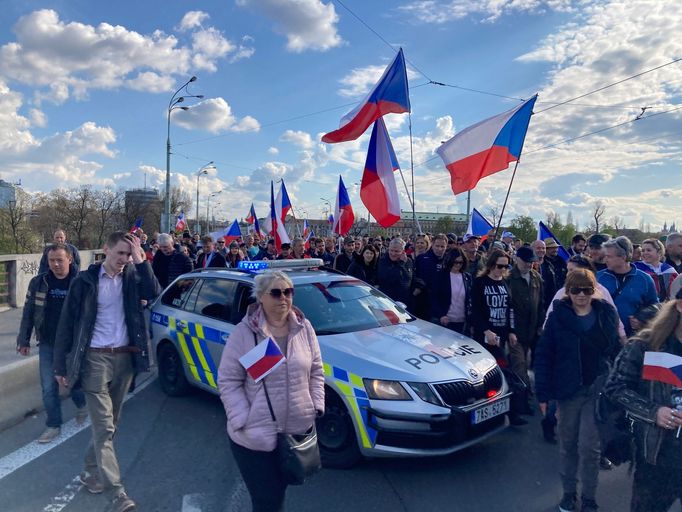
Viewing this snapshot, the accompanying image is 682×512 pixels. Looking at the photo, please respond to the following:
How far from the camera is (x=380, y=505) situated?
143 inches

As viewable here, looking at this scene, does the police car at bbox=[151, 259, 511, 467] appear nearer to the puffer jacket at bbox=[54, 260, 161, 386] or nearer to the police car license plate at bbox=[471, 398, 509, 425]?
the police car license plate at bbox=[471, 398, 509, 425]

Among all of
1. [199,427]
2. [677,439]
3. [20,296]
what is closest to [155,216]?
[20,296]

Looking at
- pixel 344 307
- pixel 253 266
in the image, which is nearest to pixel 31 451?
pixel 253 266

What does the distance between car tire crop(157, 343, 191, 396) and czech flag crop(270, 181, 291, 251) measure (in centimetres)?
777

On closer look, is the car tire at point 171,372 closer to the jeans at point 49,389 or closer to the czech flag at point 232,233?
the jeans at point 49,389

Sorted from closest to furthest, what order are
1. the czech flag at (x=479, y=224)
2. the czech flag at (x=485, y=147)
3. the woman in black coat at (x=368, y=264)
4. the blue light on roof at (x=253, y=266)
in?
1. the blue light on roof at (x=253, y=266)
2. the czech flag at (x=485, y=147)
3. the woman in black coat at (x=368, y=264)
4. the czech flag at (x=479, y=224)

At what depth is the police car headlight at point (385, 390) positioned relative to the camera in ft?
12.9

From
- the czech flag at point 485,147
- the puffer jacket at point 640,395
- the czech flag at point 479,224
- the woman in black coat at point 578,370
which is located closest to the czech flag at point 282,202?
the czech flag at point 479,224

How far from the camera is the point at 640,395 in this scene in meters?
2.65

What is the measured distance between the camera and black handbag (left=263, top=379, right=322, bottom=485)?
2.57m

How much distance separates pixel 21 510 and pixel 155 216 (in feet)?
179

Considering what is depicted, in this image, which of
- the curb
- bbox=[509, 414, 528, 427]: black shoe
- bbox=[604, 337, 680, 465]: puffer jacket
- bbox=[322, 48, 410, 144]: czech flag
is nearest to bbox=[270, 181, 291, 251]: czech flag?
bbox=[322, 48, 410, 144]: czech flag

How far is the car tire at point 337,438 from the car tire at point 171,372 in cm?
242

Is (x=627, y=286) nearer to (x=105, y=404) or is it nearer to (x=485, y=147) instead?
(x=485, y=147)
